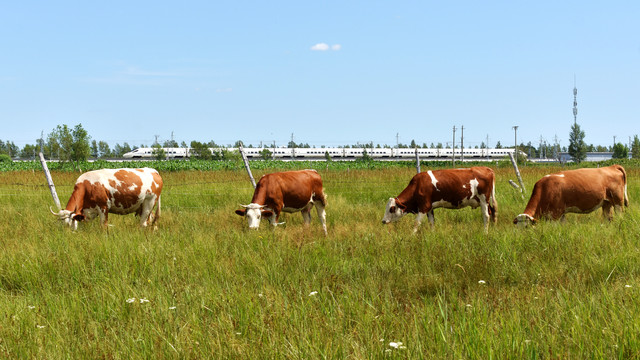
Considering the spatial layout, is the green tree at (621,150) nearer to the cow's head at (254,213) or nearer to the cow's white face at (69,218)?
the cow's head at (254,213)

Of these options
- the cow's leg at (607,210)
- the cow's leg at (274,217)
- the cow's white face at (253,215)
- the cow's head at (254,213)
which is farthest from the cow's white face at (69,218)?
the cow's leg at (607,210)

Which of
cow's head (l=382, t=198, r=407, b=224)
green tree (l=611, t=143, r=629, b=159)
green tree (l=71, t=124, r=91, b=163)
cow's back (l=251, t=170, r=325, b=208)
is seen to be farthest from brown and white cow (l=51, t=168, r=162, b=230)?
green tree (l=611, t=143, r=629, b=159)

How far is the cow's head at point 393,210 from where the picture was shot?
387 inches

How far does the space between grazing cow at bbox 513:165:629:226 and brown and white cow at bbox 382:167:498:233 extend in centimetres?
112

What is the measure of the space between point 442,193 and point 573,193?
93.7 inches

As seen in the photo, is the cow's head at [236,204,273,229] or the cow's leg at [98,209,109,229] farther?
the cow's leg at [98,209,109,229]

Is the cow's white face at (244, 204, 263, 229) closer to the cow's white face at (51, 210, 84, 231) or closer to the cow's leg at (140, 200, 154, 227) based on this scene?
the cow's leg at (140, 200, 154, 227)

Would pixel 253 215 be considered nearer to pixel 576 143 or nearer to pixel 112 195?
pixel 112 195

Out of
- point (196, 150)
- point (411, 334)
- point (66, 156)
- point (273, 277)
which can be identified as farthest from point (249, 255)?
point (196, 150)

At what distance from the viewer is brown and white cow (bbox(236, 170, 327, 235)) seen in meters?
9.30

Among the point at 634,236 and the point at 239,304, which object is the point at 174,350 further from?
the point at 634,236

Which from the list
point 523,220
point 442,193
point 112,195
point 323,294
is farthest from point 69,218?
point 523,220

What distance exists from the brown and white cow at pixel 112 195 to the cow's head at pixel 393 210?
490 cm

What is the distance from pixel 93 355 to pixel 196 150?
12096 centimetres
